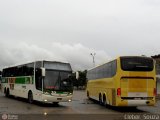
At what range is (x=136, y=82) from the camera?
78.0ft

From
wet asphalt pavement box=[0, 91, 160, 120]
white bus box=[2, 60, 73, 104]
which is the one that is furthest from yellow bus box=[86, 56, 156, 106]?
white bus box=[2, 60, 73, 104]

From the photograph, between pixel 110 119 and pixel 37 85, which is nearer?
pixel 110 119

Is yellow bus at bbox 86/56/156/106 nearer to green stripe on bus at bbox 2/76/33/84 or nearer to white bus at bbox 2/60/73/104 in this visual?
white bus at bbox 2/60/73/104

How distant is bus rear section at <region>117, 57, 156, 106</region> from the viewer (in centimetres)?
2364

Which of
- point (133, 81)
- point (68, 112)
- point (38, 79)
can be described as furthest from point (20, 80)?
point (133, 81)

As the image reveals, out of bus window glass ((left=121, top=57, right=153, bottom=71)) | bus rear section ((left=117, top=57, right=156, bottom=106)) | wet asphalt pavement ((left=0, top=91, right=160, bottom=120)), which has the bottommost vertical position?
wet asphalt pavement ((left=0, top=91, right=160, bottom=120))

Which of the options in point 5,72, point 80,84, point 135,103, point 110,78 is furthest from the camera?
point 80,84

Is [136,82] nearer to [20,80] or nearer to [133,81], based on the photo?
[133,81]

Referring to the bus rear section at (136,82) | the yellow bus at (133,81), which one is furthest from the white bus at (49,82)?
the bus rear section at (136,82)

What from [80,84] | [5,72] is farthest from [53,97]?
[80,84]

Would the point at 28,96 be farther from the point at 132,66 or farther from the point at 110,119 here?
the point at 110,119

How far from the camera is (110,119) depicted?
18.9 m

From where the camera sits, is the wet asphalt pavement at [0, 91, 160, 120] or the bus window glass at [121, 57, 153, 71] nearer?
the wet asphalt pavement at [0, 91, 160, 120]

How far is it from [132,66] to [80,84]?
8148 centimetres
